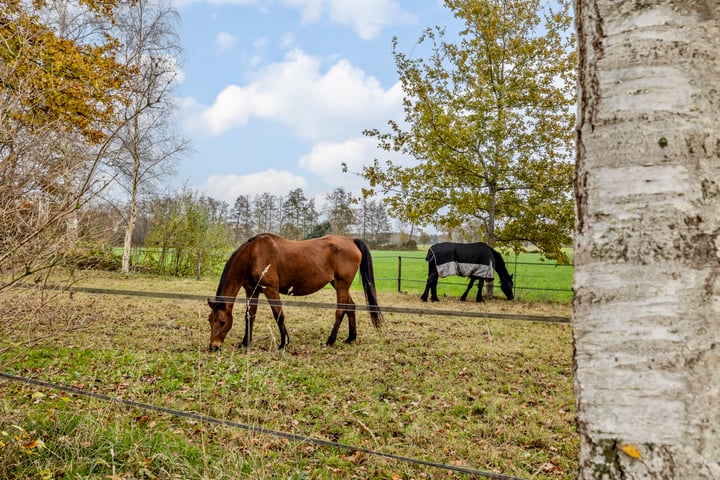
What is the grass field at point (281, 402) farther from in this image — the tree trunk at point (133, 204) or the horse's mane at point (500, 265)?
the tree trunk at point (133, 204)

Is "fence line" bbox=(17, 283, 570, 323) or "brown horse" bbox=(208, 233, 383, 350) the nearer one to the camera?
"fence line" bbox=(17, 283, 570, 323)

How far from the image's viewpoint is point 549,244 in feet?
40.0

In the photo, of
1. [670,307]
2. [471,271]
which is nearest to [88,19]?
[471,271]

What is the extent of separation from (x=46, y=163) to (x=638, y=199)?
10.9ft

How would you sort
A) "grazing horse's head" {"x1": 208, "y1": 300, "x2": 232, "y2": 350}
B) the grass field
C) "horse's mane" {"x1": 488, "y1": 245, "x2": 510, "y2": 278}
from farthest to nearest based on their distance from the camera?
1. "horse's mane" {"x1": 488, "y1": 245, "x2": 510, "y2": 278}
2. "grazing horse's head" {"x1": 208, "y1": 300, "x2": 232, "y2": 350}
3. the grass field

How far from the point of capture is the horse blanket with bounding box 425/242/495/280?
11.9m

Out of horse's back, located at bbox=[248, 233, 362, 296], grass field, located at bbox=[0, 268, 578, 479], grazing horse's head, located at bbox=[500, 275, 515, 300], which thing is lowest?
grass field, located at bbox=[0, 268, 578, 479]

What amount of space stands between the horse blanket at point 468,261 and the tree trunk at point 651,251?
36.0 feet

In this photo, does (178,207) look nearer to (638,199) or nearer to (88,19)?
(88,19)

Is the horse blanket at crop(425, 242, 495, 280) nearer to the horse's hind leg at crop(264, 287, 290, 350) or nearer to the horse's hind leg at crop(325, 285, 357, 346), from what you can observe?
the horse's hind leg at crop(325, 285, 357, 346)

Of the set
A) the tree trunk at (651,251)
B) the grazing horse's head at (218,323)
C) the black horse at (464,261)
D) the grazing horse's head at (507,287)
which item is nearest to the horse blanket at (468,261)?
the black horse at (464,261)

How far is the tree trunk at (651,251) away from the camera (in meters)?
0.91

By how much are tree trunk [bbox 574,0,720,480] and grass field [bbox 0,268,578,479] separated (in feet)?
6.30

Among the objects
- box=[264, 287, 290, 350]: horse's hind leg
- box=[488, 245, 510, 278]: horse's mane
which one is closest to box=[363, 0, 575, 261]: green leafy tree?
box=[488, 245, 510, 278]: horse's mane
